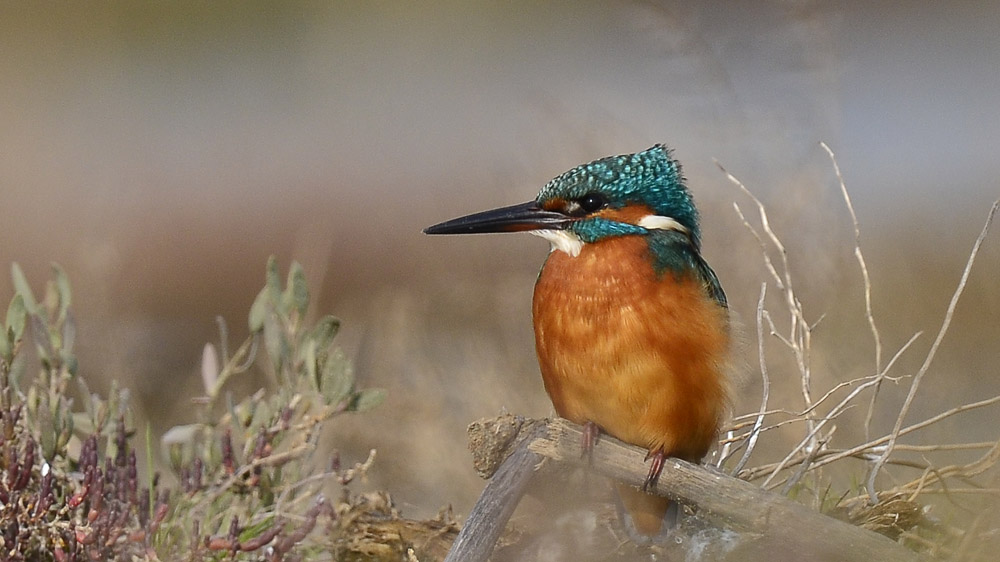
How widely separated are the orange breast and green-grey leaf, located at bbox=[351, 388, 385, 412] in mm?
367

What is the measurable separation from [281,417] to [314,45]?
630cm

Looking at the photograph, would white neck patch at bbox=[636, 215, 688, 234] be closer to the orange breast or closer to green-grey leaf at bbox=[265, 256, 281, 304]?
the orange breast

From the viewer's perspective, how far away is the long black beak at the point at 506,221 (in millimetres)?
1835

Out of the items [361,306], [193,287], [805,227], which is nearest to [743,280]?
[805,227]

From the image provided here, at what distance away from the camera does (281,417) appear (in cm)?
208

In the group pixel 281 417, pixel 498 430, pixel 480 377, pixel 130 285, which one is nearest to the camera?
pixel 498 430

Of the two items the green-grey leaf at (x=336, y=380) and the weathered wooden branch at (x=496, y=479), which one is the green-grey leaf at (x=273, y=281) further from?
the weathered wooden branch at (x=496, y=479)

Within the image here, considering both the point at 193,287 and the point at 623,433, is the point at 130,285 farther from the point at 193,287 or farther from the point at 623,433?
the point at 623,433

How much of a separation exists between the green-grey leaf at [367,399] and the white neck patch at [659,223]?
1.87ft

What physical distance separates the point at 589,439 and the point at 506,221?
37cm

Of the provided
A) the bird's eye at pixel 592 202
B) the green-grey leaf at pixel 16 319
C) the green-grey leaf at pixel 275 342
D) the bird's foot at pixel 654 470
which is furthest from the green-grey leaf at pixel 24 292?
the bird's foot at pixel 654 470

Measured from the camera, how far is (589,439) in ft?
5.72

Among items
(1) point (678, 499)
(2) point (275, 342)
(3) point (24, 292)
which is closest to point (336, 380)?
(2) point (275, 342)

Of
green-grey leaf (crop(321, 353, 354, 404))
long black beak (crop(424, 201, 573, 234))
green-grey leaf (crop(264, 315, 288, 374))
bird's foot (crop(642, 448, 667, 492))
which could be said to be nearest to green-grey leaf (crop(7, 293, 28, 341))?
green-grey leaf (crop(264, 315, 288, 374))
